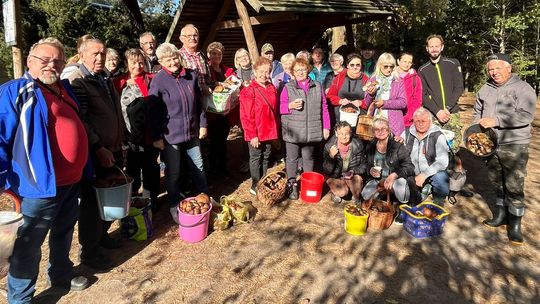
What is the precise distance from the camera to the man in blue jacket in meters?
2.59

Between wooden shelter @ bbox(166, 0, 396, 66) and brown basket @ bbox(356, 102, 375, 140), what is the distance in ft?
8.46

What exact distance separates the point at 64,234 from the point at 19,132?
109 cm

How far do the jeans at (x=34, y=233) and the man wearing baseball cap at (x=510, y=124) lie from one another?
14.4ft

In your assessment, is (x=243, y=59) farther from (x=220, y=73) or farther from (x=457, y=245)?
(x=457, y=245)

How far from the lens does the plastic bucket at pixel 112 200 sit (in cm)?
347

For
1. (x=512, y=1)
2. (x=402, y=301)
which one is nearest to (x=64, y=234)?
(x=402, y=301)

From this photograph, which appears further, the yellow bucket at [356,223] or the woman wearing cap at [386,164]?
the woman wearing cap at [386,164]

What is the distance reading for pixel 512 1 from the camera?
1405cm

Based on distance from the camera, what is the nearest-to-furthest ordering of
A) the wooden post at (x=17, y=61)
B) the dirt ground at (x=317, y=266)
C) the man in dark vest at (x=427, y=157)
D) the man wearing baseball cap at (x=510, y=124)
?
1. the dirt ground at (x=317, y=266)
2. the man wearing baseball cap at (x=510, y=124)
3. the man in dark vest at (x=427, y=157)
4. the wooden post at (x=17, y=61)

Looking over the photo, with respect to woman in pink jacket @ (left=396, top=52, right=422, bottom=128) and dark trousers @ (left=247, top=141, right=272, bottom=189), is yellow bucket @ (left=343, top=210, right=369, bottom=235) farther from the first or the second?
woman in pink jacket @ (left=396, top=52, right=422, bottom=128)

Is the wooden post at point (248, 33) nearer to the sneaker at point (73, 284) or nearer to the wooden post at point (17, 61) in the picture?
the wooden post at point (17, 61)

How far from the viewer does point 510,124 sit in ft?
13.2

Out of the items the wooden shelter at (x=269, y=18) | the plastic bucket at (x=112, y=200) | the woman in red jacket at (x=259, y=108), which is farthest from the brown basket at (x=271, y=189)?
the wooden shelter at (x=269, y=18)

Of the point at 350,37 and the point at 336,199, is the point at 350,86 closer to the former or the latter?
the point at 336,199
